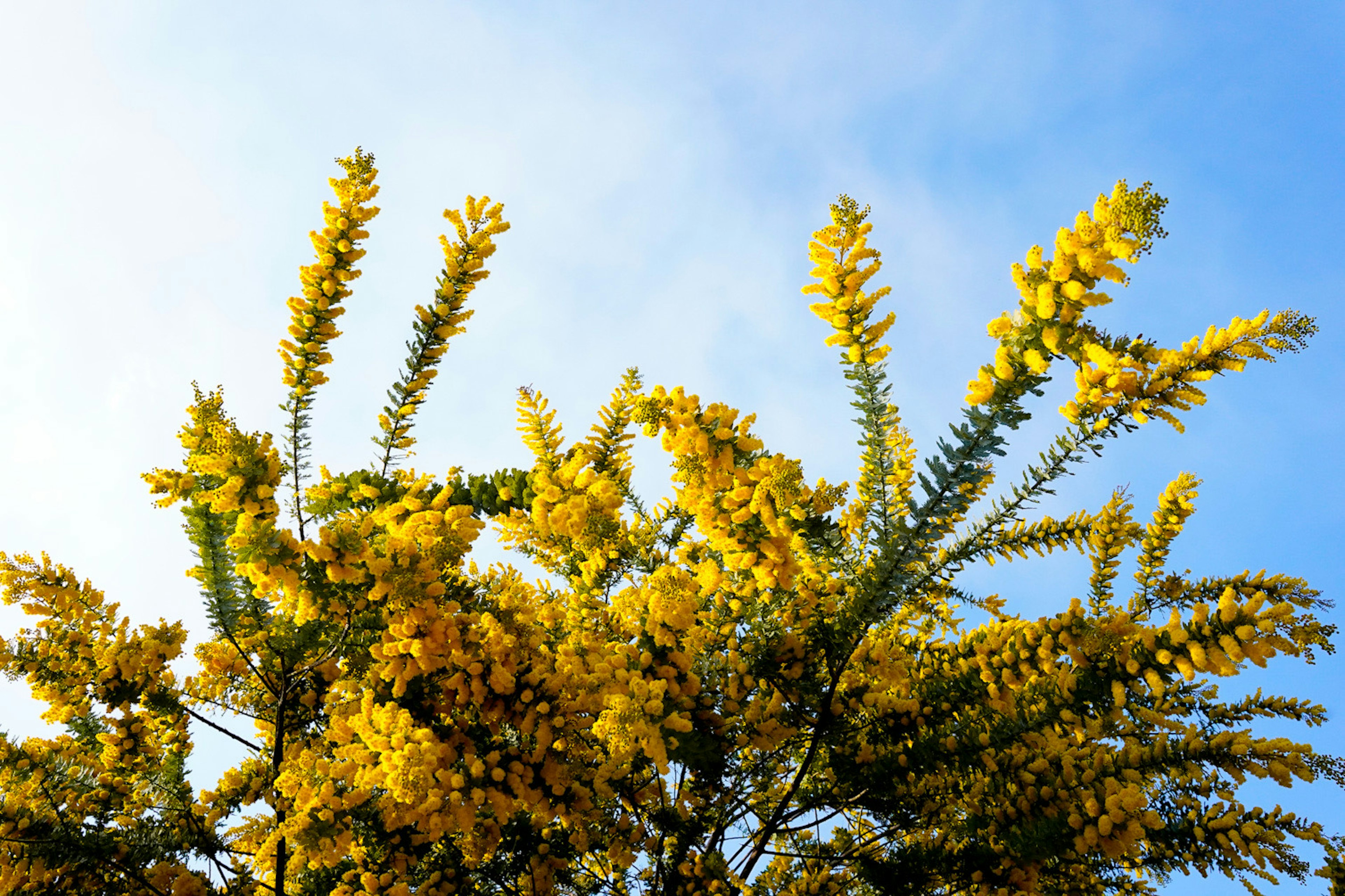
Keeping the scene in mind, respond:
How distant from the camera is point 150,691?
489cm

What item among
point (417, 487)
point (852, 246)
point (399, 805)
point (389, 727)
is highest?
point (852, 246)

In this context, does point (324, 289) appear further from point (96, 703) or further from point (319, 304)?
point (96, 703)

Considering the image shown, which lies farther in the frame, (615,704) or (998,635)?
(998,635)

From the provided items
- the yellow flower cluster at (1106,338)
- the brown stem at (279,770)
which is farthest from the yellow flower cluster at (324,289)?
the yellow flower cluster at (1106,338)

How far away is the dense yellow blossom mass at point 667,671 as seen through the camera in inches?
138

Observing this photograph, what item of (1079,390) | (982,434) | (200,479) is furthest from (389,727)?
(1079,390)

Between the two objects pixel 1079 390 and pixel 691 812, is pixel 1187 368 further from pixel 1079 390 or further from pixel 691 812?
pixel 691 812

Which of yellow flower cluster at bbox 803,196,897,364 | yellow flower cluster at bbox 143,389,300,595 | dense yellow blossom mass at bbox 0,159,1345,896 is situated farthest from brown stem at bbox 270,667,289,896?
yellow flower cluster at bbox 803,196,897,364

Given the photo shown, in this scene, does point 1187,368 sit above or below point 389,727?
above

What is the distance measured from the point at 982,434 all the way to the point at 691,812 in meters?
3.19

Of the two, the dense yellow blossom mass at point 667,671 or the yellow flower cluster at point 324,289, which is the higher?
the yellow flower cluster at point 324,289

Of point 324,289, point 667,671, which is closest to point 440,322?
point 324,289

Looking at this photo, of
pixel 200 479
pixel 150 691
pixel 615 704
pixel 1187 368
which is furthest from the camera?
pixel 150 691

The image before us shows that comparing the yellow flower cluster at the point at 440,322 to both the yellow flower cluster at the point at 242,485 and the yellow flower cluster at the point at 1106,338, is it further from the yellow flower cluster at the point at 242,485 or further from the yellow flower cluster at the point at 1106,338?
the yellow flower cluster at the point at 1106,338
